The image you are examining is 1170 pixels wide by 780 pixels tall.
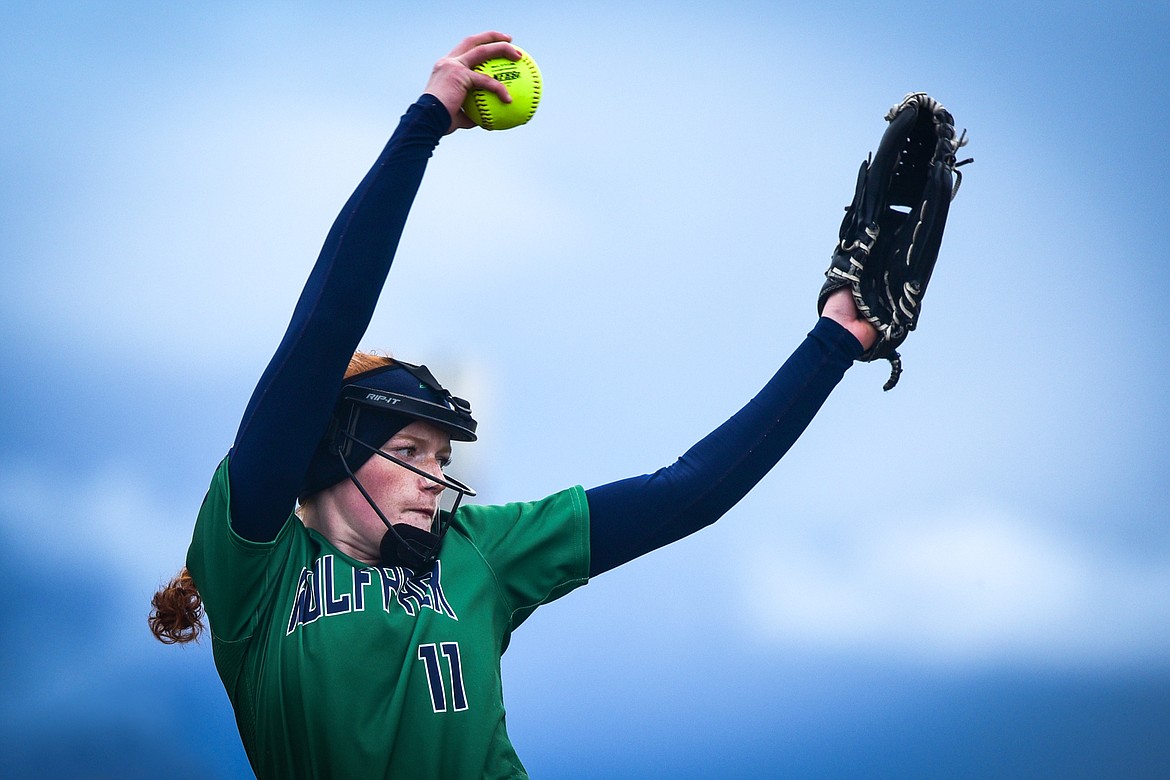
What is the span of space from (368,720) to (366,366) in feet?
2.20

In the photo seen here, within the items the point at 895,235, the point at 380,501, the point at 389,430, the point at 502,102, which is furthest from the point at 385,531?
the point at 895,235

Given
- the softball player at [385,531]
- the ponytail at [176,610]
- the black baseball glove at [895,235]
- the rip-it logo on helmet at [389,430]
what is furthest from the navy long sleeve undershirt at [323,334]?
the black baseball glove at [895,235]

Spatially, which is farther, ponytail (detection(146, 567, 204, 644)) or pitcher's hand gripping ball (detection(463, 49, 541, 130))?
ponytail (detection(146, 567, 204, 644))

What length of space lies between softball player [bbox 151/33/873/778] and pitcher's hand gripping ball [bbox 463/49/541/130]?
0.07ft

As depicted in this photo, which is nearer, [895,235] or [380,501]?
[380,501]

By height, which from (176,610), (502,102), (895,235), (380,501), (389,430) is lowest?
(176,610)

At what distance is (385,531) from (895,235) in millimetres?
1121

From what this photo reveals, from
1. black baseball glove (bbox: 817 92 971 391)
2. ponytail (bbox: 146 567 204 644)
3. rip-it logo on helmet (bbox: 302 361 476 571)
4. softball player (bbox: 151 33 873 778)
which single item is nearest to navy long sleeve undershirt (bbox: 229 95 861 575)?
softball player (bbox: 151 33 873 778)

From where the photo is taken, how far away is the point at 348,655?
188 cm

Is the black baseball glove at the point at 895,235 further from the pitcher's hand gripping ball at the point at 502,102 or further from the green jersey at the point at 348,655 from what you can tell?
the green jersey at the point at 348,655

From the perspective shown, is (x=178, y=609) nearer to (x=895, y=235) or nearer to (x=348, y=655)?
(x=348, y=655)

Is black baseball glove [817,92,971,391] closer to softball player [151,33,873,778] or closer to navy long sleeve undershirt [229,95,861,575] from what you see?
softball player [151,33,873,778]

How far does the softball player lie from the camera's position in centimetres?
181

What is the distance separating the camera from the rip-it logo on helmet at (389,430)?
2045 mm
